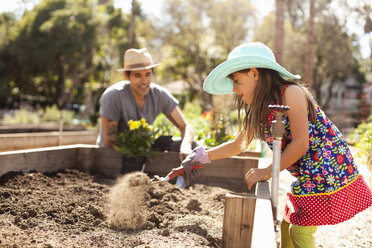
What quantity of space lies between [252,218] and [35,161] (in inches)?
86.6

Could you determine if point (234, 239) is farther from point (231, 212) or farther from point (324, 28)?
point (324, 28)

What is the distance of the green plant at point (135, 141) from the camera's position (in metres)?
3.37

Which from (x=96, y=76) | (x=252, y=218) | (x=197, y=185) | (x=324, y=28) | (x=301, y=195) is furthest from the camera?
(x=96, y=76)

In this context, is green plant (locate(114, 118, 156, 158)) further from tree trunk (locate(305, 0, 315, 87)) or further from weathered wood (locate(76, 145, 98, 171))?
tree trunk (locate(305, 0, 315, 87))

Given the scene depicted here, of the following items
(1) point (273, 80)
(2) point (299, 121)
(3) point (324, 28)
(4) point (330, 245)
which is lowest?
(4) point (330, 245)

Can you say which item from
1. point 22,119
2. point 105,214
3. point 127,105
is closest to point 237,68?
point 105,214

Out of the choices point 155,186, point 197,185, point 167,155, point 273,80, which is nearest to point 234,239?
point 273,80

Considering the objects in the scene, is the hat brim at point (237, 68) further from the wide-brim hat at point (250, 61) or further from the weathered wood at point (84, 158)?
the weathered wood at point (84, 158)

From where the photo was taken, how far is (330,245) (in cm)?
304

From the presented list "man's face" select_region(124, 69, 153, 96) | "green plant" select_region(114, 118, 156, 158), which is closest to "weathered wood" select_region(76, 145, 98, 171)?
"green plant" select_region(114, 118, 156, 158)

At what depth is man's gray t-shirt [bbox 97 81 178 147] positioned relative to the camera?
363 centimetres

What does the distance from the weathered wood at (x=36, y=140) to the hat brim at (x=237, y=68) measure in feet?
14.1

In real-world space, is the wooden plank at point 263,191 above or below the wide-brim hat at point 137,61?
below

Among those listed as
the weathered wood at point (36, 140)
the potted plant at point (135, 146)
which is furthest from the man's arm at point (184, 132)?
the weathered wood at point (36, 140)
